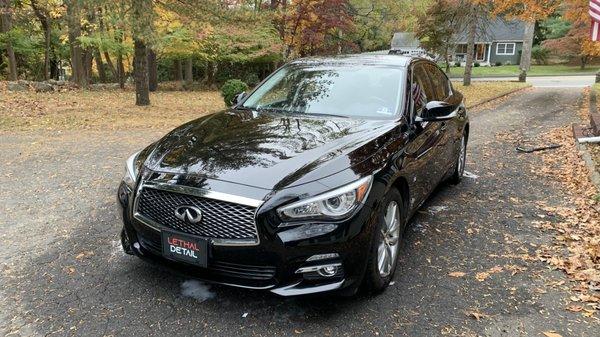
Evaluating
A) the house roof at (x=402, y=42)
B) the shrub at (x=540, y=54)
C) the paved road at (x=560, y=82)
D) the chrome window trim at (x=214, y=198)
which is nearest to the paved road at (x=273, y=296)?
the chrome window trim at (x=214, y=198)

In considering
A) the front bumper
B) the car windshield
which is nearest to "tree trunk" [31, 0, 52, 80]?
the car windshield

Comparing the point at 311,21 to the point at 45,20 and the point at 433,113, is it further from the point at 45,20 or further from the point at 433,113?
the point at 433,113

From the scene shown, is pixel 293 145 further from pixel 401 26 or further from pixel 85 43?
pixel 401 26

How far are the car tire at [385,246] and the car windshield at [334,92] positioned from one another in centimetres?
88

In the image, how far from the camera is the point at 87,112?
517 inches

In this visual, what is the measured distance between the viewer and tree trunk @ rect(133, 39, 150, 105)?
13617 mm

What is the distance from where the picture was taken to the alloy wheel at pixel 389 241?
10.9ft

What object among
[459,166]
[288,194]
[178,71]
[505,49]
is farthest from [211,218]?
[505,49]

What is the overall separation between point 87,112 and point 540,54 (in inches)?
1886

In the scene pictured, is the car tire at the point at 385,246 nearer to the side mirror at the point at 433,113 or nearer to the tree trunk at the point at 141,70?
the side mirror at the point at 433,113

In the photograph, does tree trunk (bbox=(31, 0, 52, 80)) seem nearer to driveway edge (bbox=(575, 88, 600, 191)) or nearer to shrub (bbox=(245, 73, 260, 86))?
shrub (bbox=(245, 73, 260, 86))

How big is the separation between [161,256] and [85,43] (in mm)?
18144

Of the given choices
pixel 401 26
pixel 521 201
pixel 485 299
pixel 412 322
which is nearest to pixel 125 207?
pixel 412 322

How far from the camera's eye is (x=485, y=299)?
3363 millimetres
